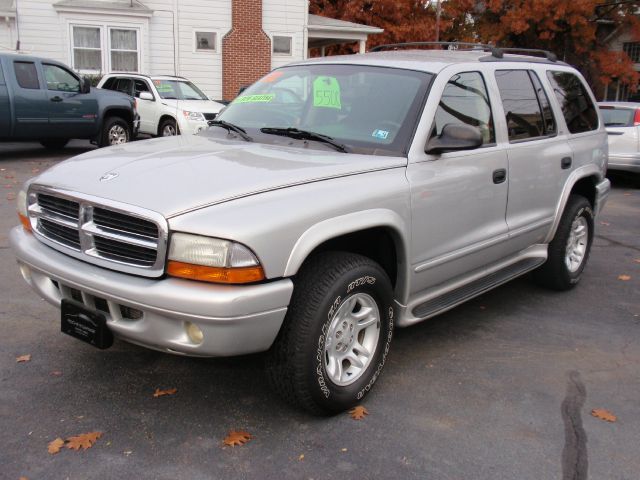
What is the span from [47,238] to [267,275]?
133 cm

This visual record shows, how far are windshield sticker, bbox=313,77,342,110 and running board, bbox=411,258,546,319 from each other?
1.33 m

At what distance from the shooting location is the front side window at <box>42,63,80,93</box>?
40.6ft

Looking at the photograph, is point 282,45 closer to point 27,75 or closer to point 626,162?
point 27,75

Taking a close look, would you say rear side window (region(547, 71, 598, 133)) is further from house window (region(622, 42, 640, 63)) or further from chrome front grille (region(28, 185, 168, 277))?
house window (region(622, 42, 640, 63))

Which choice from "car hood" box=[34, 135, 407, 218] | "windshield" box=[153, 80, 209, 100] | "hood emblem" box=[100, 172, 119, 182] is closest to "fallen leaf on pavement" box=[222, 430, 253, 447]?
"car hood" box=[34, 135, 407, 218]

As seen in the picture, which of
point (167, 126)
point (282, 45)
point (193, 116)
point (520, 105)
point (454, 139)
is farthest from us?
point (282, 45)

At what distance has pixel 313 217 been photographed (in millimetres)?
3074

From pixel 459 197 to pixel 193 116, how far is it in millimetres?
11392

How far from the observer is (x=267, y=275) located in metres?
2.90

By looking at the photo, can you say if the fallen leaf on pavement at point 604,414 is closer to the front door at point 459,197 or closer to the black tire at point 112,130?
the front door at point 459,197

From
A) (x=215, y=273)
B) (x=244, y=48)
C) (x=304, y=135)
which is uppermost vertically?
(x=244, y=48)

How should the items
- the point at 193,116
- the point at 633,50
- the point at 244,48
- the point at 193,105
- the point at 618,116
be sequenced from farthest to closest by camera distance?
the point at 633,50 → the point at 244,48 → the point at 193,105 → the point at 193,116 → the point at 618,116

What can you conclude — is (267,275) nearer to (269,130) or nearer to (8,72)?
(269,130)

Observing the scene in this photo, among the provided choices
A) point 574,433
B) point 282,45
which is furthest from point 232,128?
point 282,45
